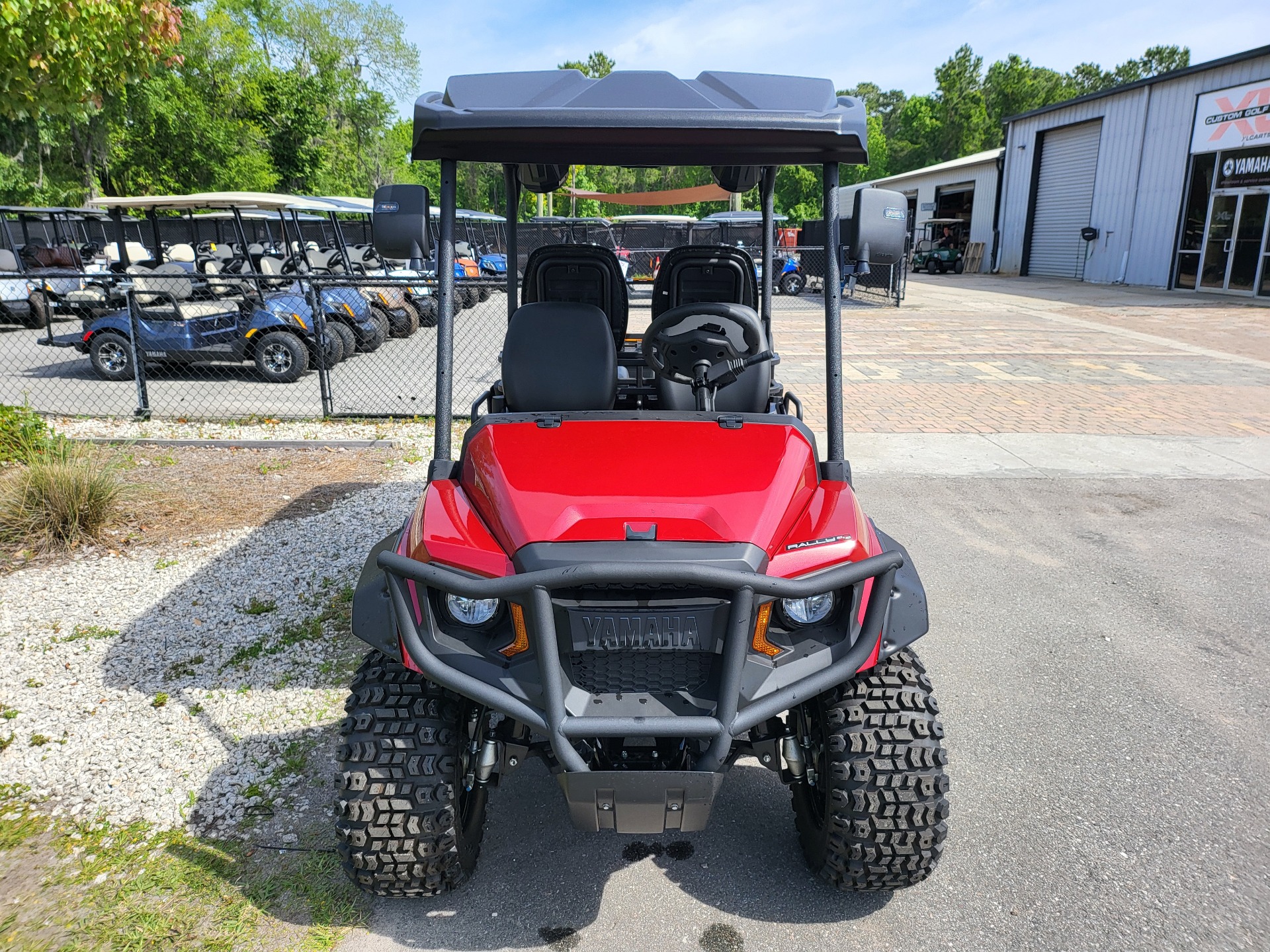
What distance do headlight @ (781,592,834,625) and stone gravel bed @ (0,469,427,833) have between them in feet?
6.04

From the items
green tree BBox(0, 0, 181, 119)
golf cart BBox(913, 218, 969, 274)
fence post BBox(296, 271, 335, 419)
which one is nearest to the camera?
green tree BBox(0, 0, 181, 119)

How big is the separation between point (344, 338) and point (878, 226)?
8806mm

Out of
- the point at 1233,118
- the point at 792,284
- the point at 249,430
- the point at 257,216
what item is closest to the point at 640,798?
the point at 249,430

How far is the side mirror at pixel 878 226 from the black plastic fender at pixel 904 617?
35.5 inches

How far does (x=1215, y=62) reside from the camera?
2058 cm

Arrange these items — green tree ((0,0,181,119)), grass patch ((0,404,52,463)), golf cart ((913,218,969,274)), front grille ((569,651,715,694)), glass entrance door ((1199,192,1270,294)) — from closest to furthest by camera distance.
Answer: front grille ((569,651,715,694)) → green tree ((0,0,181,119)) → grass patch ((0,404,52,463)) → glass entrance door ((1199,192,1270,294)) → golf cart ((913,218,969,274))

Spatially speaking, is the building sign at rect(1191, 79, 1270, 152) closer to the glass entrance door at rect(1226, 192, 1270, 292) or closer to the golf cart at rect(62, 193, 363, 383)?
the glass entrance door at rect(1226, 192, 1270, 292)

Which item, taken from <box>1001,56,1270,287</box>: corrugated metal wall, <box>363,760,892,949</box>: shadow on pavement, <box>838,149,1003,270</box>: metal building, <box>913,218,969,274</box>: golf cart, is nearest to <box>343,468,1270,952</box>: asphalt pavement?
<box>363,760,892,949</box>: shadow on pavement

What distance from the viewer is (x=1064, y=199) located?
90.9 feet

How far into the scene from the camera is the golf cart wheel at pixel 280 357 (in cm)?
925

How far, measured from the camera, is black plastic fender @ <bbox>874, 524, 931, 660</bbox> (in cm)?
215

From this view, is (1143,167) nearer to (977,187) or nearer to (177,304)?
(977,187)

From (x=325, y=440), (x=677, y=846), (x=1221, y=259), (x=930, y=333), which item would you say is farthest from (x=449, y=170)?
(x=1221, y=259)

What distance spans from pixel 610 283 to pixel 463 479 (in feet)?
6.71
